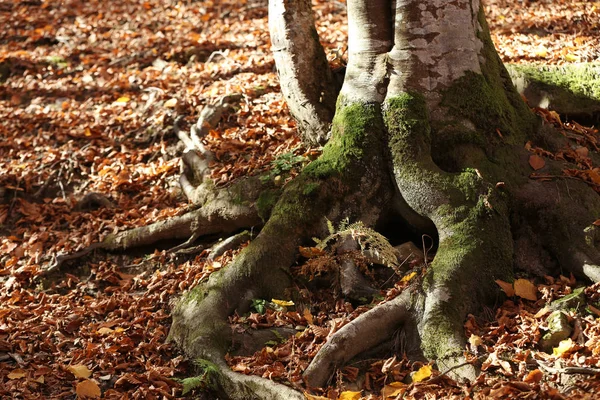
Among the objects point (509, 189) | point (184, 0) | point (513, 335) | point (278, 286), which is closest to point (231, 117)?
point (278, 286)

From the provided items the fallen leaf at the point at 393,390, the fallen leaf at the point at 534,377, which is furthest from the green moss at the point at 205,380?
the fallen leaf at the point at 534,377

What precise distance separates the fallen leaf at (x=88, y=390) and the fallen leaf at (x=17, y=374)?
509 millimetres

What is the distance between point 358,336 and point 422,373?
20.3 inches

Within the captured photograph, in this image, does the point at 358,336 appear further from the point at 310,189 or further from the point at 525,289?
the point at 310,189

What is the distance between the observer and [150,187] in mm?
7156

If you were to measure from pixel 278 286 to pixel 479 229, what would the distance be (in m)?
1.61

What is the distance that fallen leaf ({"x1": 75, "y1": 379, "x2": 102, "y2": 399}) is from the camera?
14.7 ft

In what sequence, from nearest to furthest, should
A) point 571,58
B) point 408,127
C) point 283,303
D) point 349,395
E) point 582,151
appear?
1. point 349,395
2. point 283,303
3. point 408,127
4. point 582,151
5. point 571,58

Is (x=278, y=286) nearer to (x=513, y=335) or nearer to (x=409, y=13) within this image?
(x=513, y=335)

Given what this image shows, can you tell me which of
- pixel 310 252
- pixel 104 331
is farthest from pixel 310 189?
pixel 104 331

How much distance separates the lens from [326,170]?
217 inches

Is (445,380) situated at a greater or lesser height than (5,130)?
lesser

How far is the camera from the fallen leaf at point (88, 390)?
448 cm

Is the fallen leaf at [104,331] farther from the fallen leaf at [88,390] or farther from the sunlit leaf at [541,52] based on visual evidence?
the sunlit leaf at [541,52]
